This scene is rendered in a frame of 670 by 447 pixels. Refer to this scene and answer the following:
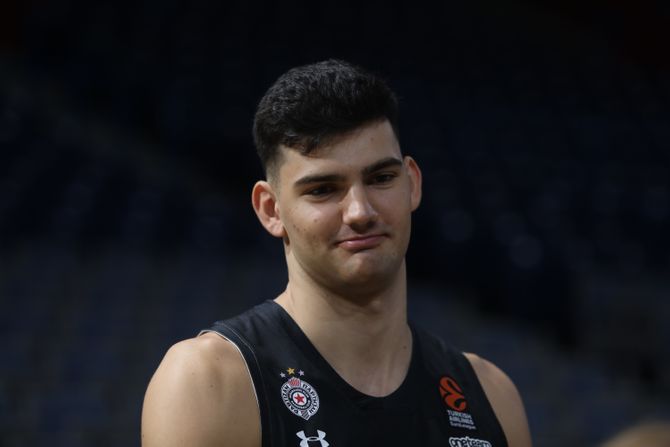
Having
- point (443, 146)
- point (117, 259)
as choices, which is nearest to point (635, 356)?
point (443, 146)

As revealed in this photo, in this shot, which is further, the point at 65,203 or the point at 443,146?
the point at 443,146

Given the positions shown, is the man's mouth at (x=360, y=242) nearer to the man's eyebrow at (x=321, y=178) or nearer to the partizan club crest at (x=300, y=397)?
the man's eyebrow at (x=321, y=178)

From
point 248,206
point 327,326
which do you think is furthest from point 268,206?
point 248,206

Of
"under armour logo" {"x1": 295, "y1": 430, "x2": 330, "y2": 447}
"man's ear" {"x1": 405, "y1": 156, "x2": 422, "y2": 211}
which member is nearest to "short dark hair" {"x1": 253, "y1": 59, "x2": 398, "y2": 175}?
"man's ear" {"x1": 405, "y1": 156, "x2": 422, "y2": 211}

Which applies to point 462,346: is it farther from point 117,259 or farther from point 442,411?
point 442,411

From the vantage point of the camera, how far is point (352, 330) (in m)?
2.28

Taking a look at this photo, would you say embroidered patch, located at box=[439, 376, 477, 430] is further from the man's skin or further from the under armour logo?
the under armour logo

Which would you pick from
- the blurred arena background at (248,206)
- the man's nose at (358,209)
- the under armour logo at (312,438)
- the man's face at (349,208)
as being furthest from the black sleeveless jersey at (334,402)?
the blurred arena background at (248,206)

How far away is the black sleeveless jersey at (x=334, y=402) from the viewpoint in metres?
2.08

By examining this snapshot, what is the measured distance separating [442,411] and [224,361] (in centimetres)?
57

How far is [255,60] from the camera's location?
485 inches

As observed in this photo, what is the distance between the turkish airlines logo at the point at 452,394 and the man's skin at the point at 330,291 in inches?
4.4

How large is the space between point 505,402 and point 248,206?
7.42m

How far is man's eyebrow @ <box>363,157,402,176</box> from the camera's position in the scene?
7.11 ft
